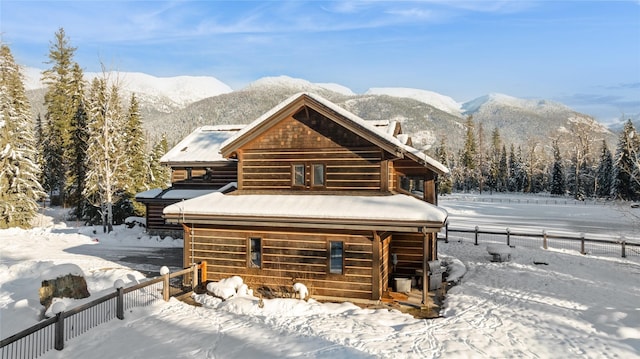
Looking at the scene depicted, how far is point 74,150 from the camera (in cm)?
4356

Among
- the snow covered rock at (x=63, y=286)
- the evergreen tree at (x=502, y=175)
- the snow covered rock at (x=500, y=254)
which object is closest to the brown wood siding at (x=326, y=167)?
the snow covered rock at (x=63, y=286)

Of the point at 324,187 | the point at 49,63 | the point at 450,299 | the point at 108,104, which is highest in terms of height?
the point at 49,63

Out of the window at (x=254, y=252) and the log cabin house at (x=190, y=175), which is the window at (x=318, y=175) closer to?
the window at (x=254, y=252)

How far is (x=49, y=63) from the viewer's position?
157ft

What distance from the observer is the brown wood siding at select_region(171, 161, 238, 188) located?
27.0m

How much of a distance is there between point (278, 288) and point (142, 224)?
74.2ft

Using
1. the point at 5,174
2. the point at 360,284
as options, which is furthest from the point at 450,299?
the point at 5,174

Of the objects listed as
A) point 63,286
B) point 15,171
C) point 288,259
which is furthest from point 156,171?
point 288,259

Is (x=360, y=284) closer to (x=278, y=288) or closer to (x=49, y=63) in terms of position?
(x=278, y=288)

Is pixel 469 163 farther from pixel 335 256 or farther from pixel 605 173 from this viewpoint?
pixel 335 256

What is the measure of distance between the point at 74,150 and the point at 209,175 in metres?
25.5

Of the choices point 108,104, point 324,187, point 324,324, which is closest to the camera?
point 324,324

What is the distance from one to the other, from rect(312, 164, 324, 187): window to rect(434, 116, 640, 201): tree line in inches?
2219

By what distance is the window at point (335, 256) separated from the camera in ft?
47.1
